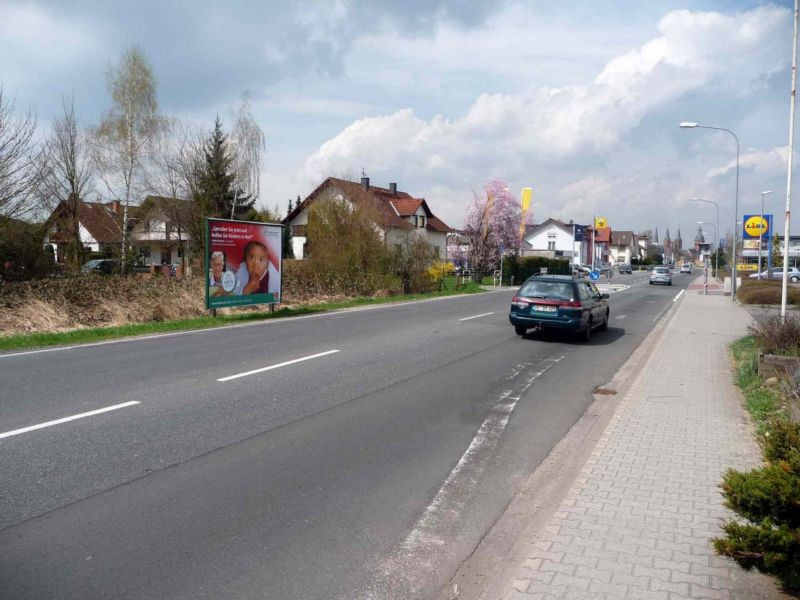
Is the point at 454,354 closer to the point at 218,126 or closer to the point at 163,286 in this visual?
the point at 163,286

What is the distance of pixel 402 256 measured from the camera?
32.1 m

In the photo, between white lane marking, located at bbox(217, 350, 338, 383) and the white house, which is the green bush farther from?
the white house

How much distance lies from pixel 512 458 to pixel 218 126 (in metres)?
37.6

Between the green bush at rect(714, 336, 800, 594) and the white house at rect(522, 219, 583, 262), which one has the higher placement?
the white house at rect(522, 219, 583, 262)

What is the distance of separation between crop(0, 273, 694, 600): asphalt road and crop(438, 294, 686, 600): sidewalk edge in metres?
0.11

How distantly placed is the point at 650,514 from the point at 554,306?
10327 millimetres

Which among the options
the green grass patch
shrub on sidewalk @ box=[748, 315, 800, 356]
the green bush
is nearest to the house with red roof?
the green grass patch

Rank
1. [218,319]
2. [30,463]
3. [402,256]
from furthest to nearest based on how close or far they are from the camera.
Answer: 1. [402,256]
2. [218,319]
3. [30,463]

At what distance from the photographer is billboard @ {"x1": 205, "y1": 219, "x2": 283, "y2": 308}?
17.5 metres

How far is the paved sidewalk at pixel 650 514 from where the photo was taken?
3.50m

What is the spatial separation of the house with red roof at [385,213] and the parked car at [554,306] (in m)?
16.0

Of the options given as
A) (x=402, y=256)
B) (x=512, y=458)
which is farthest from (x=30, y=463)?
(x=402, y=256)

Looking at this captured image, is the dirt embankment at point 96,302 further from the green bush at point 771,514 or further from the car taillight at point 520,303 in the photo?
the green bush at point 771,514

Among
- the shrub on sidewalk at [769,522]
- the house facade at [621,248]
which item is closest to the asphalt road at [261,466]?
the shrub on sidewalk at [769,522]
